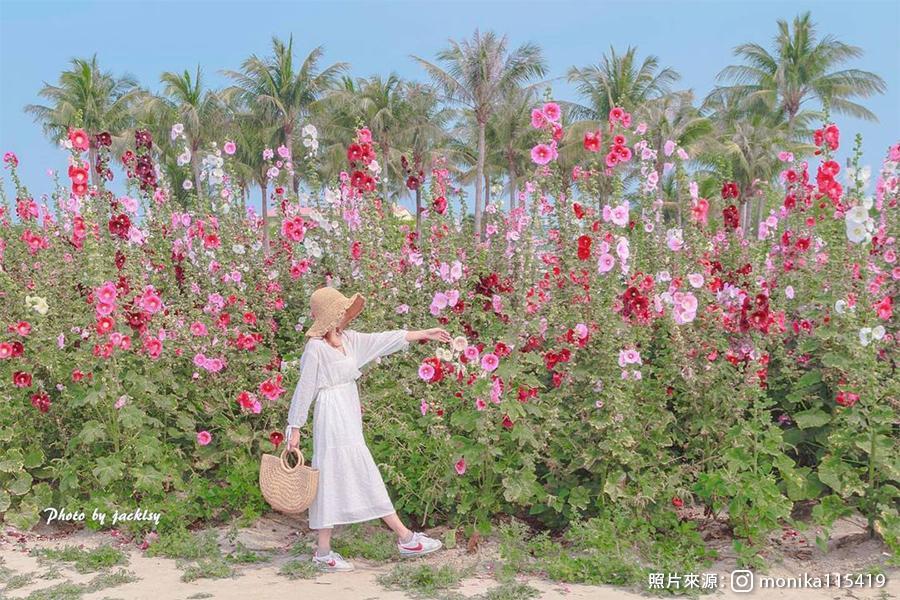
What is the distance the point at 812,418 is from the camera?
502 centimetres

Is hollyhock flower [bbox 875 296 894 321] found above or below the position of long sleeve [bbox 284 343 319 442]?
above

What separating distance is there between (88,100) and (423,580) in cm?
4636

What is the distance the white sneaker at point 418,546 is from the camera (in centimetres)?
476

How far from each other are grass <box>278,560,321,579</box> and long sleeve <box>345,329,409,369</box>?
1174 mm

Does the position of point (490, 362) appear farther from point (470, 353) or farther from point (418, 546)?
point (418, 546)

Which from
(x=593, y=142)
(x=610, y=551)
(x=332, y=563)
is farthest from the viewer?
(x=593, y=142)

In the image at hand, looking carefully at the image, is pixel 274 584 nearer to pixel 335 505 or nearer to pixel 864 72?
pixel 335 505

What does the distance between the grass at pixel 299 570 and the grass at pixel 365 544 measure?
0.86ft

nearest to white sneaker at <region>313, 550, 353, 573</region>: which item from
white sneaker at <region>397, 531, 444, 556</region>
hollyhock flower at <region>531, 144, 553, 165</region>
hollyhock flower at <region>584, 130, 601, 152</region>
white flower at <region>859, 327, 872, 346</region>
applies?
white sneaker at <region>397, 531, 444, 556</region>

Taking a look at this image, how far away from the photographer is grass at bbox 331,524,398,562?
487cm

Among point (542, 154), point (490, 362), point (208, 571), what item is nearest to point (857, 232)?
point (542, 154)

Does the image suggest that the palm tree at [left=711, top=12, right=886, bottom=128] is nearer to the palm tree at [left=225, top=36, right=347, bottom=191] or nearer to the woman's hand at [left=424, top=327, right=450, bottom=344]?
the palm tree at [left=225, top=36, right=347, bottom=191]

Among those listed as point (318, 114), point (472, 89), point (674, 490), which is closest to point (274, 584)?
point (674, 490)

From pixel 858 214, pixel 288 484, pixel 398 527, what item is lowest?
pixel 398 527
